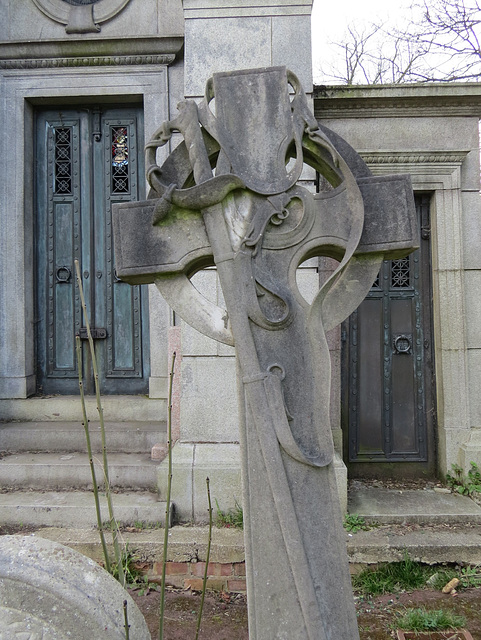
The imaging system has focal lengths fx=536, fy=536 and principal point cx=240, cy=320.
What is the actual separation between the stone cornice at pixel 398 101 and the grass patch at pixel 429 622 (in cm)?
421

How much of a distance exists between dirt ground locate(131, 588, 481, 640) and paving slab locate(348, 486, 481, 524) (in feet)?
2.07

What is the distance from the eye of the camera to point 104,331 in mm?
5801

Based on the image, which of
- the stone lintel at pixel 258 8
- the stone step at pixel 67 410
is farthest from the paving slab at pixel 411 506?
the stone lintel at pixel 258 8

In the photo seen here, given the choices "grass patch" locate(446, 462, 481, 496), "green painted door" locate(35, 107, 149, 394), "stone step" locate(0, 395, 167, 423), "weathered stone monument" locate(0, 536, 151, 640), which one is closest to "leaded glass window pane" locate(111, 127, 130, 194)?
"green painted door" locate(35, 107, 149, 394)

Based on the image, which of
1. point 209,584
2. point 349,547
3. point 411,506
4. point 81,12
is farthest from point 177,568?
point 81,12

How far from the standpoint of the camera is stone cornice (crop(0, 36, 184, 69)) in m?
5.54

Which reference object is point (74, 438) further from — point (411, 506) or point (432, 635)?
point (432, 635)

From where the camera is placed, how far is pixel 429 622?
315 cm

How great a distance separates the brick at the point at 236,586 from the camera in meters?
3.78

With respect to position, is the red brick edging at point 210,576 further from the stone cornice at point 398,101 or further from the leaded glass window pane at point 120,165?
the stone cornice at point 398,101

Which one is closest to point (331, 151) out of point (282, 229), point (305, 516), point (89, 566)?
point (282, 229)

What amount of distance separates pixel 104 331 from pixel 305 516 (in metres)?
4.41

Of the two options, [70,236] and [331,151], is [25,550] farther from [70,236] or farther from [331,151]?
[70,236]

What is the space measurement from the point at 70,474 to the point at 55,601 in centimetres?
298
